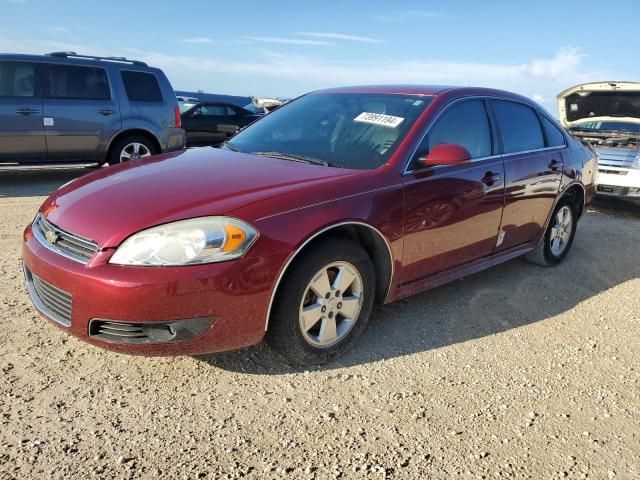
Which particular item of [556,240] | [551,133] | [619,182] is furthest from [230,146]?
[619,182]

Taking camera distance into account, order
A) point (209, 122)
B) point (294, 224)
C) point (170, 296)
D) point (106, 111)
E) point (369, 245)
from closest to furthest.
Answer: point (170, 296), point (294, 224), point (369, 245), point (106, 111), point (209, 122)

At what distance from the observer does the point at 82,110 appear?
7.84 meters

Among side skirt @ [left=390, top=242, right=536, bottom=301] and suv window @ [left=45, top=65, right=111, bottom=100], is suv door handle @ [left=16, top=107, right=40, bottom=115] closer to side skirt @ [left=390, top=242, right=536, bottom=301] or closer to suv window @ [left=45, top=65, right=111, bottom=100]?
suv window @ [left=45, top=65, right=111, bottom=100]

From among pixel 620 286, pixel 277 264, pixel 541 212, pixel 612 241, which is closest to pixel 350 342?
pixel 277 264

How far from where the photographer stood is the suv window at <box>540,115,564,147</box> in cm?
476

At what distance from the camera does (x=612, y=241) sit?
244 inches

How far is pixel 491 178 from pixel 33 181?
23.5ft

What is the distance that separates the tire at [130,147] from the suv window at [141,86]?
605 millimetres

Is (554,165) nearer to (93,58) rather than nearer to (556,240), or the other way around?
(556,240)

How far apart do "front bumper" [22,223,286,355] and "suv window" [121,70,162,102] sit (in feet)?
20.6

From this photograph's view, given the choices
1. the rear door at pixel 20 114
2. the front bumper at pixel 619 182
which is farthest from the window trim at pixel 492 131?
the rear door at pixel 20 114

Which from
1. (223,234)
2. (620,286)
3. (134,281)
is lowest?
(620,286)

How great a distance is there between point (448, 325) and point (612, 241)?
355cm

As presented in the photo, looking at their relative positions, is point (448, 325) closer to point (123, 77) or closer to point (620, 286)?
point (620, 286)
